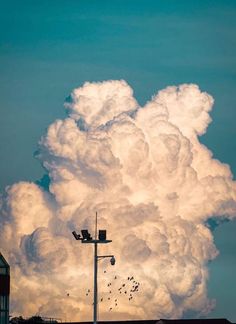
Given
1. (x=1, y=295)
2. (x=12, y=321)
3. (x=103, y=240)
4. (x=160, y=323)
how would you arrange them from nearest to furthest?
(x=103, y=240) < (x=1, y=295) < (x=12, y=321) < (x=160, y=323)

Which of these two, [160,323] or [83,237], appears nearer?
[83,237]

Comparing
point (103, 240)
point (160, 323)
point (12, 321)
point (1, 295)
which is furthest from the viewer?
point (160, 323)

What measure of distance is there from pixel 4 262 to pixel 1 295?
423 cm

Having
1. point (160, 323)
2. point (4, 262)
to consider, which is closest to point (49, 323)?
point (160, 323)

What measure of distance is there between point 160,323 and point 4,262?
57038 millimetres

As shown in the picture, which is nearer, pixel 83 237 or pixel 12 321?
pixel 83 237

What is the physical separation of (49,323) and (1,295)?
40.4 metres

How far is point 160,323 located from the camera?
7805 inches

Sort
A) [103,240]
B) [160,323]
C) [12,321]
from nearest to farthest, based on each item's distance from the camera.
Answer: [103,240] < [12,321] < [160,323]

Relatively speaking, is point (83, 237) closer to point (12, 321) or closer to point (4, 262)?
point (4, 262)

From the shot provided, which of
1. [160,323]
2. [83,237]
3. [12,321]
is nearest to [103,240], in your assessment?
[83,237]

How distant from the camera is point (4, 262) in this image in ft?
482

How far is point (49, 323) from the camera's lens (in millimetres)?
184250

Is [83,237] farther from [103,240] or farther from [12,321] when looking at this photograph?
[12,321]
